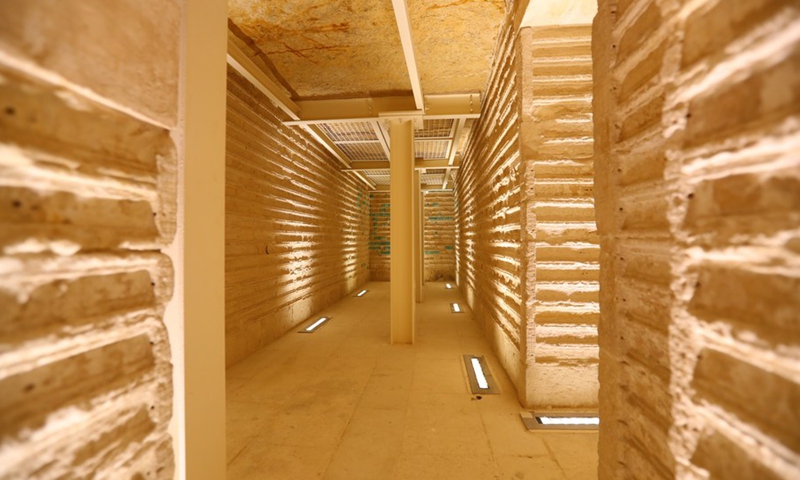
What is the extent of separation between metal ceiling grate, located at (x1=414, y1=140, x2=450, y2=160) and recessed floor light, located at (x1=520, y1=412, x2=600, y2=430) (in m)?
6.31

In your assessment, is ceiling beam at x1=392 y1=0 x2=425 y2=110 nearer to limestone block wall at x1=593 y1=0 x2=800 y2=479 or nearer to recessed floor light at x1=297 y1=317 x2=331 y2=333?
limestone block wall at x1=593 y1=0 x2=800 y2=479

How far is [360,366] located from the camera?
4.45 meters

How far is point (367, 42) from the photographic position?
4227mm

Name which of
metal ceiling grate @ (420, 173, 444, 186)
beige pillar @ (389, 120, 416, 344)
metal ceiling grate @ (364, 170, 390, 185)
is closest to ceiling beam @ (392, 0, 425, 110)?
beige pillar @ (389, 120, 416, 344)

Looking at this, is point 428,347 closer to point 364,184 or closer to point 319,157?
point 319,157

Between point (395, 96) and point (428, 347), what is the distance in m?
4.36

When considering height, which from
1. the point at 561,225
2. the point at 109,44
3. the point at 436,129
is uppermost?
the point at 436,129

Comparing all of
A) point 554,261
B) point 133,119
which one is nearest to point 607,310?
point 554,261

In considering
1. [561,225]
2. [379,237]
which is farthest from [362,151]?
[561,225]

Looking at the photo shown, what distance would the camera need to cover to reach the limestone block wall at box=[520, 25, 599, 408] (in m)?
3.17

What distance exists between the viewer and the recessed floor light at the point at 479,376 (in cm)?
370

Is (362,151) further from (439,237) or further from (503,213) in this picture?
(439,237)

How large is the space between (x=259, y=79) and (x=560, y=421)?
220 inches

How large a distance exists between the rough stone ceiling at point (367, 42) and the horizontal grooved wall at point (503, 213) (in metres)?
0.37
